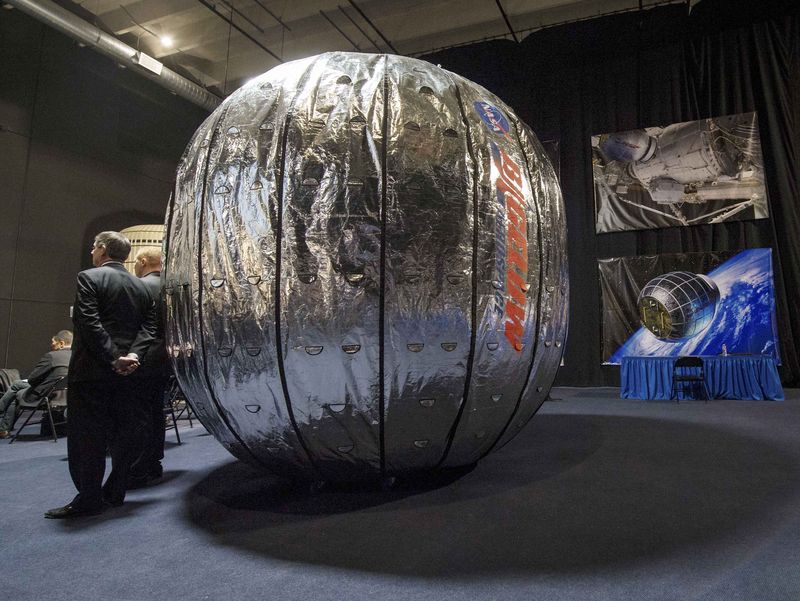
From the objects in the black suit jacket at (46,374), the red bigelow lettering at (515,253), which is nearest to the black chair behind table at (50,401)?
the black suit jacket at (46,374)

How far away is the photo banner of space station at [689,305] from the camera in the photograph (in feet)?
29.0

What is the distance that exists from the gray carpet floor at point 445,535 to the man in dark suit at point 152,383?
166 mm

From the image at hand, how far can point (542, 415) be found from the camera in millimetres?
5770

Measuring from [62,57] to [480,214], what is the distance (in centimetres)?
1005

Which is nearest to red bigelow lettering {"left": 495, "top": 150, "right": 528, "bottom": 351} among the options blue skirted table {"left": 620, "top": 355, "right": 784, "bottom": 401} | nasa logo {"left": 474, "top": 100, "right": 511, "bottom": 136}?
nasa logo {"left": 474, "top": 100, "right": 511, "bottom": 136}

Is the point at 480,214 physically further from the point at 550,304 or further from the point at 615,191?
the point at 615,191

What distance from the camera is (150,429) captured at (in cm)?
302

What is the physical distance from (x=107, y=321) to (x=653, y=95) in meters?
10.6

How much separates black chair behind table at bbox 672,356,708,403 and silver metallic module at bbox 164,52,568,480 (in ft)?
20.3

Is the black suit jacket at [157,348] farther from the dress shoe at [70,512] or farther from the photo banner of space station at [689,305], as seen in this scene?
the photo banner of space station at [689,305]

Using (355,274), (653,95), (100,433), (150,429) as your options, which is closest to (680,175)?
(653,95)

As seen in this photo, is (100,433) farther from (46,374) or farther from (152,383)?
(46,374)

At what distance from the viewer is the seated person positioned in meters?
5.15

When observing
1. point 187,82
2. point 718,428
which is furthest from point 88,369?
point 187,82
